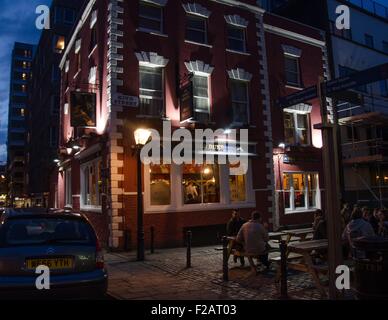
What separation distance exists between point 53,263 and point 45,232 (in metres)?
0.65

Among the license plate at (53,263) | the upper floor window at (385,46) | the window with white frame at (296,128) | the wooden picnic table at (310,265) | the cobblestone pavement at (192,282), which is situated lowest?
the cobblestone pavement at (192,282)

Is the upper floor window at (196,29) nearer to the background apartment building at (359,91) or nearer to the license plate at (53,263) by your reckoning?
the background apartment building at (359,91)

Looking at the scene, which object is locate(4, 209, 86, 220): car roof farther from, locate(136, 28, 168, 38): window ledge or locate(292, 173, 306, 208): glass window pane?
locate(292, 173, 306, 208): glass window pane

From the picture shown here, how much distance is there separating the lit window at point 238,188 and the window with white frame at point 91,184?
5.45 metres

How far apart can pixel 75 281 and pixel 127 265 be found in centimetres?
539

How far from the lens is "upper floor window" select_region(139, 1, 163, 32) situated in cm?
1522

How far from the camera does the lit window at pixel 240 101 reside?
1695 centimetres

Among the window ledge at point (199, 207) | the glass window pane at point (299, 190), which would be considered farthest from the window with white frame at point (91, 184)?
the glass window pane at point (299, 190)

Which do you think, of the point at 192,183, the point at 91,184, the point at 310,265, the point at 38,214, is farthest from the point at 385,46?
the point at 38,214

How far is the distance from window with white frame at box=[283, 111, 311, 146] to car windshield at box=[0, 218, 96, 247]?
46.5 ft

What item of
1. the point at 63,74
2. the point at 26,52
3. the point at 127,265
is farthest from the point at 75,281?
the point at 26,52

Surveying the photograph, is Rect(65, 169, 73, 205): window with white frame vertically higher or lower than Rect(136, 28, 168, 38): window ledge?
lower

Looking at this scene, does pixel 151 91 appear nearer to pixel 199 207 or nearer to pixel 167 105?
pixel 167 105

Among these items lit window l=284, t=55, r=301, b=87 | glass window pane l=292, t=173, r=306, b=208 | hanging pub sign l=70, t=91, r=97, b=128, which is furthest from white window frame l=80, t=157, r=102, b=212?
lit window l=284, t=55, r=301, b=87
